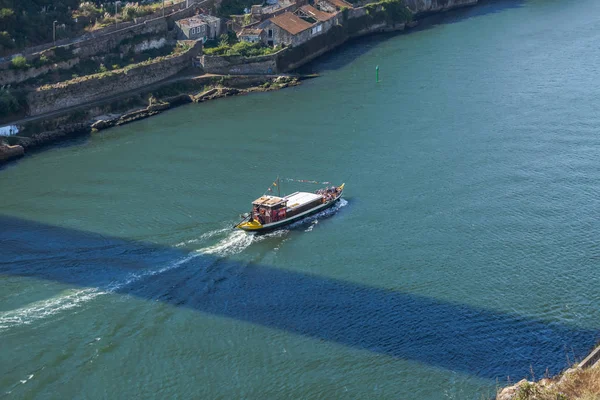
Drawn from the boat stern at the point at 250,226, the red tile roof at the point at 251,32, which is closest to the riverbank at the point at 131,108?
the red tile roof at the point at 251,32

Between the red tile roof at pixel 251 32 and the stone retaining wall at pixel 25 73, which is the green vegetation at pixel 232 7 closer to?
the red tile roof at pixel 251 32

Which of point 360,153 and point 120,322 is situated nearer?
point 120,322

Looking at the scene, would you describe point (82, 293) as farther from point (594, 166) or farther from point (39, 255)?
point (594, 166)

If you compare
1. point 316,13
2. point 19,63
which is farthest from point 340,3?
point 19,63

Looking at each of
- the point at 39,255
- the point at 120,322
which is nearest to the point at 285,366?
the point at 120,322

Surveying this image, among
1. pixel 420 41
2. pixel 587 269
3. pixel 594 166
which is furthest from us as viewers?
pixel 420 41

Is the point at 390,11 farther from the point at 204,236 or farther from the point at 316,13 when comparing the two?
the point at 204,236
